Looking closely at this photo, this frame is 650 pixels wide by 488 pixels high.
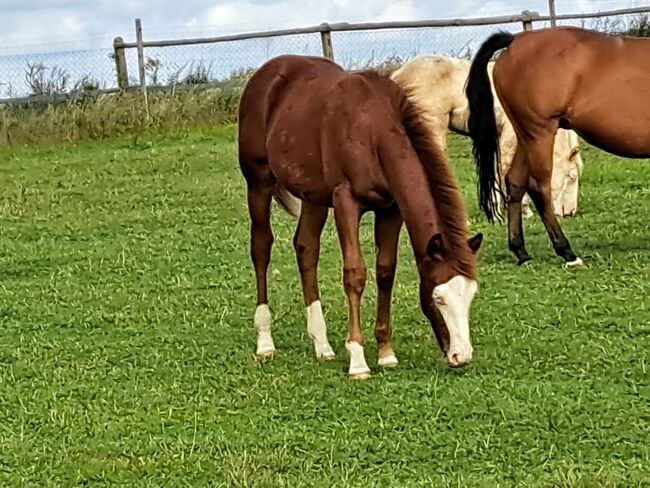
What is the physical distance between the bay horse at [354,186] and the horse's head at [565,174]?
431 cm

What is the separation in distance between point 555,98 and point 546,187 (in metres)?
0.65

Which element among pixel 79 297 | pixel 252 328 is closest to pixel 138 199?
pixel 79 297

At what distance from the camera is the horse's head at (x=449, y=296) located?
5.41 meters

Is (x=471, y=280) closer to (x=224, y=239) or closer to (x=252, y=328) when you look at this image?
(x=252, y=328)

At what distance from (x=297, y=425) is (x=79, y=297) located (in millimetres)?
3311

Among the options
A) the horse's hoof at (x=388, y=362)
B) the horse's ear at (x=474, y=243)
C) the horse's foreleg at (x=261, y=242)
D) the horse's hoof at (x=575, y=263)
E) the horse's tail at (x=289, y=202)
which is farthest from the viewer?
the horse's hoof at (x=575, y=263)

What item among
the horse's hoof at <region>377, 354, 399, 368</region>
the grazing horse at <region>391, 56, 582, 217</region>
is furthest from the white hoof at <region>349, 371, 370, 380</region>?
the grazing horse at <region>391, 56, 582, 217</region>

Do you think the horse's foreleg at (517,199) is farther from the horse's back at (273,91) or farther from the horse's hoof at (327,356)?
the horse's hoof at (327,356)

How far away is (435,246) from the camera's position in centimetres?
545

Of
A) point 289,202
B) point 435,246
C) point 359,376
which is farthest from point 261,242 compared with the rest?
point 435,246

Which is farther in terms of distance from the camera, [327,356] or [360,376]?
[327,356]

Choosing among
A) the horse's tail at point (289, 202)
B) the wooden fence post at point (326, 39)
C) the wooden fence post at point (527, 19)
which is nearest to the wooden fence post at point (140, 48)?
the wooden fence post at point (326, 39)

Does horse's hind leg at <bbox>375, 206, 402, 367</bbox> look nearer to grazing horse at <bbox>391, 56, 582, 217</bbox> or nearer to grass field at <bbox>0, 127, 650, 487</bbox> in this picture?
grass field at <bbox>0, 127, 650, 487</bbox>

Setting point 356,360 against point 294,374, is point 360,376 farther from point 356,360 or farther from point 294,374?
point 294,374
